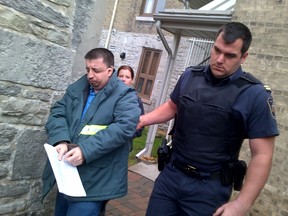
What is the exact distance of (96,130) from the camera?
2215mm

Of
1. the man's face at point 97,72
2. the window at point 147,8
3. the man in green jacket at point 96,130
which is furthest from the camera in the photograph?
the window at point 147,8

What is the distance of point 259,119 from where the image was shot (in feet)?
6.11

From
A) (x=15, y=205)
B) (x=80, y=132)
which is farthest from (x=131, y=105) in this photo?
(x=15, y=205)

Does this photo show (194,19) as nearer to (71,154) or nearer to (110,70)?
(110,70)

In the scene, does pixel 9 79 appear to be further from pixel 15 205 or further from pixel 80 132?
pixel 15 205

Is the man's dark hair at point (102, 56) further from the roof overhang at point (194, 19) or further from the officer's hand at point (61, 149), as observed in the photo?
the roof overhang at point (194, 19)

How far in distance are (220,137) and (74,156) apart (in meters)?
0.94

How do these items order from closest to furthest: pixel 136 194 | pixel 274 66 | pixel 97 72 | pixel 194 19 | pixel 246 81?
pixel 246 81, pixel 97 72, pixel 274 66, pixel 136 194, pixel 194 19

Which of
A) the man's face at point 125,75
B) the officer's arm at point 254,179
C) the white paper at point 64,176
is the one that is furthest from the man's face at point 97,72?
the man's face at point 125,75

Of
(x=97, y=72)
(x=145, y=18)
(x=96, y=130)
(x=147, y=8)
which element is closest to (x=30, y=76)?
(x=97, y=72)

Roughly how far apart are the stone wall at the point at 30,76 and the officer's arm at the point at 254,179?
1.61 m

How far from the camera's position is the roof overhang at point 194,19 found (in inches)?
218

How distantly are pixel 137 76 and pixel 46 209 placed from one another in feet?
29.4

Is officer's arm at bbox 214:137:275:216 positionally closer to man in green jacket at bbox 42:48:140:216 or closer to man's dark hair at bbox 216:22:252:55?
man's dark hair at bbox 216:22:252:55
